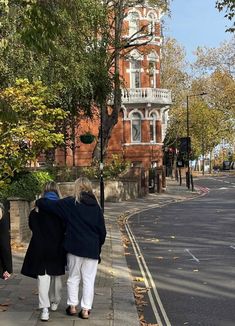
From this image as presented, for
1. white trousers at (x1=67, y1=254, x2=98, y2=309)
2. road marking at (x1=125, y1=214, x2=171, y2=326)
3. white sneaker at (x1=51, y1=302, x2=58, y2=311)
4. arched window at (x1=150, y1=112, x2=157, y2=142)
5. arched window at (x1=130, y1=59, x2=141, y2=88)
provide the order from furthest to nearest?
arched window at (x1=150, y1=112, x2=157, y2=142)
arched window at (x1=130, y1=59, x2=141, y2=88)
white sneaker at (x1=51, y1=302, x2=58, y2=311)
road marking at (x1=125, y1=214, x2=171, y2=326)
white trousers at (x1=67, y1=254, x2=98, y2=309)

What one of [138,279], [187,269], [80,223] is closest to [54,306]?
[80,223]

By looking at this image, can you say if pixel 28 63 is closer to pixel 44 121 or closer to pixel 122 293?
pixel 44 121

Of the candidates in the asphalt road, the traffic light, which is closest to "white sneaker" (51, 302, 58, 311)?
the asphalt road

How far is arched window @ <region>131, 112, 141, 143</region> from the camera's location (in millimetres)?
50906

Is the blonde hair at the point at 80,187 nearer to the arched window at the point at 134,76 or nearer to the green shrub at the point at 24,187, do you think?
the green shrub at the point at 24,187

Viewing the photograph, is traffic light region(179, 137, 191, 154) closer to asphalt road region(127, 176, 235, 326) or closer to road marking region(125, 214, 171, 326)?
asphalt road region(127, 176, 235, 326)

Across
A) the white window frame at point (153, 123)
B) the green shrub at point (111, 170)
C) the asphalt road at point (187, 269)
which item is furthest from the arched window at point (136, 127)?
the asphalt road at point (187, 269)

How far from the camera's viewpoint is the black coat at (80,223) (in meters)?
6.57

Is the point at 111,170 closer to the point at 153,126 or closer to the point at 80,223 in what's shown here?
the point at 153,126

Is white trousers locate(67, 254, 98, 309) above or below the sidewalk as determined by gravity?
above

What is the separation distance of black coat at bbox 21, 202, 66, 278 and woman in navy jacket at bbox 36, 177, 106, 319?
114 mm

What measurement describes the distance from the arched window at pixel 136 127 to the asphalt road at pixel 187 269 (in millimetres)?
31404

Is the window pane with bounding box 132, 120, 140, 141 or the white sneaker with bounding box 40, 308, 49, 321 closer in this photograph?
the white sneaker with bounding box 40, 308, 49, 321

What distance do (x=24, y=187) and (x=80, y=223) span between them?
890 cm
